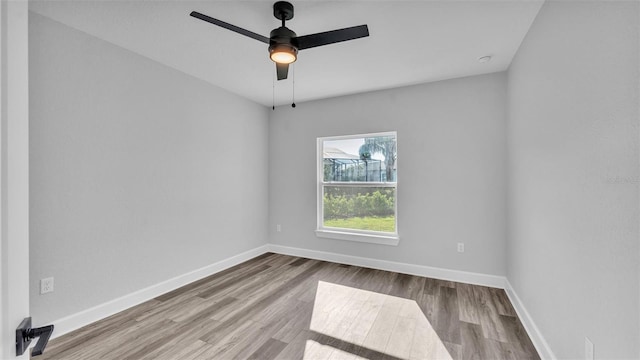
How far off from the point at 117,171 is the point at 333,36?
7.70ft

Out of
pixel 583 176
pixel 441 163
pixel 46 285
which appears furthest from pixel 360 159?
pixel 46 285

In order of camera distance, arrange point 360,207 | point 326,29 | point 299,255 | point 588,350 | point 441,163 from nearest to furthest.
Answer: point 588,350
point 326,29
point 441,163
point 360,207
point 299,255

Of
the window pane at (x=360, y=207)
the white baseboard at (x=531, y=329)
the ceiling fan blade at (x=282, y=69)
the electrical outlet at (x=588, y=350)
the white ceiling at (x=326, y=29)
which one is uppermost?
the white ceiling at (x=326, y=29)

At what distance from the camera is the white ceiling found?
205 cm

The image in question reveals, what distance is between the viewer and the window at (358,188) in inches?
156

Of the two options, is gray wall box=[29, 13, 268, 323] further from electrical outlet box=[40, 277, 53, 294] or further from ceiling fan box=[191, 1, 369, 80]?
ceiling fan box=[191, 1, 369, 80]

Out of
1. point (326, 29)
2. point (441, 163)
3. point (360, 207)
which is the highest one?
point (326, 29)

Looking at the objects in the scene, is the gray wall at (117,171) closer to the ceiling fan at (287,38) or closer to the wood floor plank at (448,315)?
the ceiling fan at (287,38)

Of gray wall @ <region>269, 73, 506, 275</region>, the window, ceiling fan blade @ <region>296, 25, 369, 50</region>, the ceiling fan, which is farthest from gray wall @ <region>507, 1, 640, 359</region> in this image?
the window

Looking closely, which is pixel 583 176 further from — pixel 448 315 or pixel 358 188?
pixel 358 188

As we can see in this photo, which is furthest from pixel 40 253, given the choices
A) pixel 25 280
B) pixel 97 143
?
pixel 25 280

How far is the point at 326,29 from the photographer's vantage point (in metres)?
2.33

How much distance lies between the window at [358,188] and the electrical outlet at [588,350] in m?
2.37

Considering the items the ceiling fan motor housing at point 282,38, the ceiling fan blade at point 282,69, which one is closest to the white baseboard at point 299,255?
the ceiling fan blade at point 282,69
